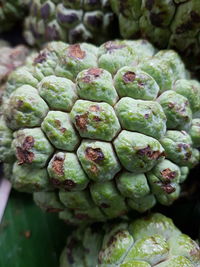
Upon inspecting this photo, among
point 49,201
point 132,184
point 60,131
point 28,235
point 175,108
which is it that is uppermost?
point 175,108

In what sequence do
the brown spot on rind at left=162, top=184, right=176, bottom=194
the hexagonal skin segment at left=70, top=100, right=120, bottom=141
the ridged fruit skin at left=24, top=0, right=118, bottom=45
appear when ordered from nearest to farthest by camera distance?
the hexagonal skin segment at left=70, top=100, right=120, bottom=141
the brown spot on rind at left=162, top=184, right=176, bottom=194
the ridged fruit skin at left=24, top=0, right=118, bottom=45

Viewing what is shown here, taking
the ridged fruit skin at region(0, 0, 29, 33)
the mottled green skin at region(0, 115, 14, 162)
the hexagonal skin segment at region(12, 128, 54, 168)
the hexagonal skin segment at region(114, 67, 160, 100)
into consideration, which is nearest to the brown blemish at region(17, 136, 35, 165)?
the hexagonal skin segment at region(12, 128, 54, 168)

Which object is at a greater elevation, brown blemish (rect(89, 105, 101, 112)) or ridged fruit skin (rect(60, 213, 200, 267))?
brown blemish (rect(89, 105, 101, 112))

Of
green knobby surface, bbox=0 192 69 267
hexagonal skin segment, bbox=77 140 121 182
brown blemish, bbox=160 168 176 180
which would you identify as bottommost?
green knobby surface, bbox=0 192 69 267

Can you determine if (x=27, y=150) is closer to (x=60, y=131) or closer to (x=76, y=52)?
(x=60, y=131)

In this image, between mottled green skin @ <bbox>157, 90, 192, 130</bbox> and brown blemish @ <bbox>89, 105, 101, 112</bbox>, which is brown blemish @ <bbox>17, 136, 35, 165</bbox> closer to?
brown blemish @ <bbox>89, 105, 101, 112</bbox>

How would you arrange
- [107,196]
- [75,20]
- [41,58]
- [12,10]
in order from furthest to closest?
[12,10] → [75,20] → [41,58] → [107,196]

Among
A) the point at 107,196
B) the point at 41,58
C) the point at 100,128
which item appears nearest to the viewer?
the point at 100,128

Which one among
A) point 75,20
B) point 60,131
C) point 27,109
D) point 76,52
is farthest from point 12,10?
point 60,131
